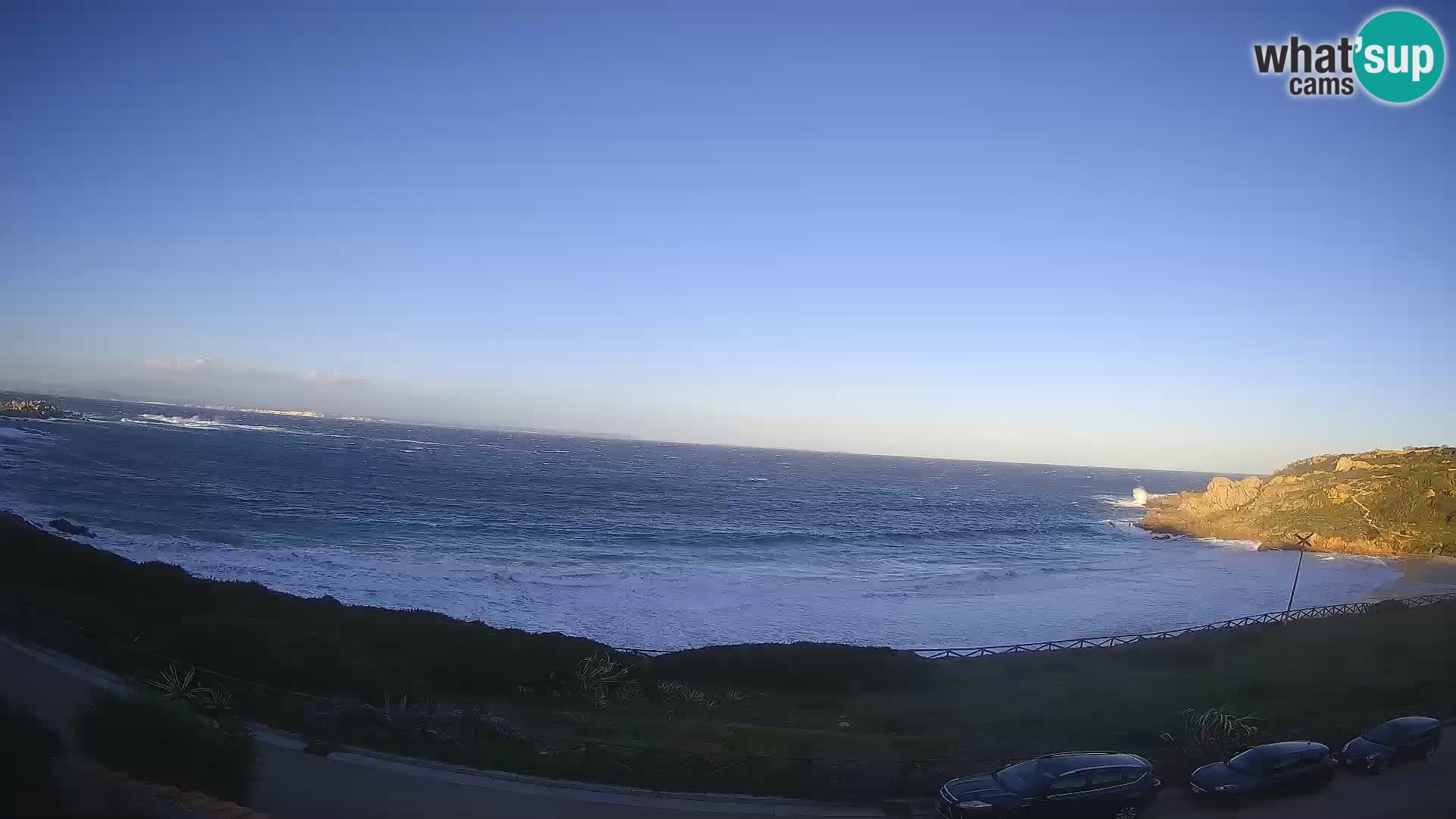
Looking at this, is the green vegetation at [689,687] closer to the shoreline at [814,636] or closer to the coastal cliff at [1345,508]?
the shoreline at [814,636]

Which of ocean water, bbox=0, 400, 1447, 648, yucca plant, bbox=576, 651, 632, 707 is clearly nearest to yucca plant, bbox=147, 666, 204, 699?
yucca plant, bbox=576, 651, 632, 707

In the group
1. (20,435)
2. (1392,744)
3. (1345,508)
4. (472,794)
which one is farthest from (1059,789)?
(20,435)

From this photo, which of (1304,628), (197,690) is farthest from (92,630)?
(1304,628)

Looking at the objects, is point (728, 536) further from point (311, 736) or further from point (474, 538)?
point (311, 736)

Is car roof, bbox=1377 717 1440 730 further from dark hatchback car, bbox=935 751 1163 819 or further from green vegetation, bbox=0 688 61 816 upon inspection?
green vegetation, bbox=0 688 61 816

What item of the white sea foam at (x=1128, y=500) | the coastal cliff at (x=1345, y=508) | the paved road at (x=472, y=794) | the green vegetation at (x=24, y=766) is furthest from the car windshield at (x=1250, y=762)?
the white sea foam at (x=1128, y=500)

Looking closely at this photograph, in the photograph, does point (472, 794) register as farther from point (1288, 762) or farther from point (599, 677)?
point (1288, 762)
